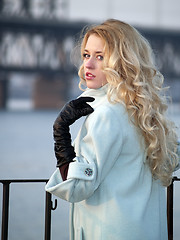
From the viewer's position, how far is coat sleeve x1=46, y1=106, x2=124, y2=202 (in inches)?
72.3

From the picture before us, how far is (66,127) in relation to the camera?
6.28ft

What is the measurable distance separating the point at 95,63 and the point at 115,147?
0.42 meters

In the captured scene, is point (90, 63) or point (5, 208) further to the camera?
point (5, 208)

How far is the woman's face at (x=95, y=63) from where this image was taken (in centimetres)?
203

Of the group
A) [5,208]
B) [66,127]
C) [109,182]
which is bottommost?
[5,208]

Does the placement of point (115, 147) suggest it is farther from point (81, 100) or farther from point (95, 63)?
point (95, 63)

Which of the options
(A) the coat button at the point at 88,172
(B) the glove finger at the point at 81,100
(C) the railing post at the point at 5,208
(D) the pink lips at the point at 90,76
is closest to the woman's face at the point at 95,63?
(D) the pink lips at the point at 90,76

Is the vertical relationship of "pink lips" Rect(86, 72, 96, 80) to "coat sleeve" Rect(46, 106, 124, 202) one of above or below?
above

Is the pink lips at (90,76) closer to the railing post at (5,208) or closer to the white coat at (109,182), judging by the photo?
the white coat at (109,182)

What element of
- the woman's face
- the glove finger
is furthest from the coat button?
the woman's face

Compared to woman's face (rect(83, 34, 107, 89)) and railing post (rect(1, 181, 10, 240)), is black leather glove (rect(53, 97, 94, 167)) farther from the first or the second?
railing post (rect(1, 181, 10, 240))

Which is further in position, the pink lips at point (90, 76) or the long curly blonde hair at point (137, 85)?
the pink lips at point (90, 76)

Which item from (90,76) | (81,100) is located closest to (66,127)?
(81,100)

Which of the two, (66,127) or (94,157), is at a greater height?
(66,127)
